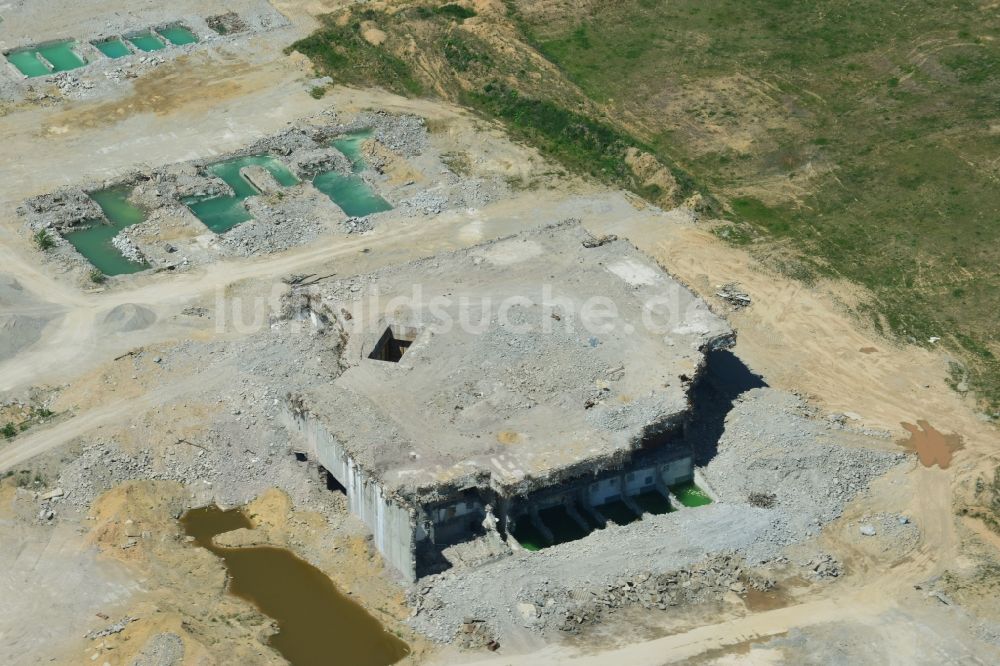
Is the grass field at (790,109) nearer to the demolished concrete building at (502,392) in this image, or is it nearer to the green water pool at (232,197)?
the green water pool at (232,197)

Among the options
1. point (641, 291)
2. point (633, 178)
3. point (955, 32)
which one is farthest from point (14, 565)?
point (955, 32)

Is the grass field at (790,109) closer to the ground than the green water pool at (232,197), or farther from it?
farther from it

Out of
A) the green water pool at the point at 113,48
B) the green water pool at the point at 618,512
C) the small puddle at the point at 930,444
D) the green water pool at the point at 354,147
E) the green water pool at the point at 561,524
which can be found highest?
the small puddle at the point at 930,444

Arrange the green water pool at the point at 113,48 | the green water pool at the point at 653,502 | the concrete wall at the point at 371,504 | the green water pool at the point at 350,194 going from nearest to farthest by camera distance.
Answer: the concrete wall at the point at 371,504
the green water pool at the point at 653,502
the green water pool at the point at 350,194
the green water pool at the point at 113,48

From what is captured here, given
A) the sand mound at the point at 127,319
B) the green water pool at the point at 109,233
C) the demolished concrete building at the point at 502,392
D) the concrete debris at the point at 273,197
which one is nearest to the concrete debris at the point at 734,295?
the demolished concrete building at the point at 502,392

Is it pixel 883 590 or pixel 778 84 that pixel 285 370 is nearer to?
pixel 883 590

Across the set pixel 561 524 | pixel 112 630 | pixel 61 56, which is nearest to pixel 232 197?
pixel 61 56

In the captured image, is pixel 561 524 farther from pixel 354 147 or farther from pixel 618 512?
pixel 354 147
